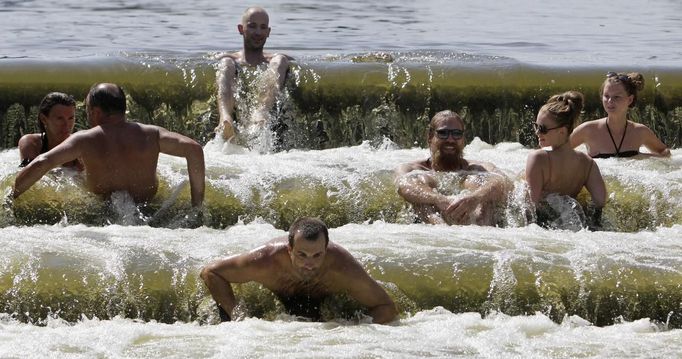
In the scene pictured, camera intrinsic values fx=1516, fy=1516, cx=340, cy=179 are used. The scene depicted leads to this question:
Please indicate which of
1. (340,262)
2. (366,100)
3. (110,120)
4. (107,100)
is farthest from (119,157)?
(366,100)

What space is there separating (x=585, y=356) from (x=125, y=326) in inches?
94.9

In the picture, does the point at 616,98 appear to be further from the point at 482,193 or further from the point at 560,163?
the point at 482,193

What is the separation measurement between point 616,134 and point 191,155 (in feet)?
11.9

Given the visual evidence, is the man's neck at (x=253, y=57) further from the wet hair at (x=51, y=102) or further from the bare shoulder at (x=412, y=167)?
the bare shoulder at (x=412, y=167)

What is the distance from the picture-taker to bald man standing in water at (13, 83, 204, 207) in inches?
405

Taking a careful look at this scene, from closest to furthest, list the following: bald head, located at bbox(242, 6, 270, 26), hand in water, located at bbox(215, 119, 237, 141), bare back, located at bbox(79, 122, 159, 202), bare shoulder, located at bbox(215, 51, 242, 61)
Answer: bare back, located at bbox(79, 122, 159, 202), hand in water, located at bbox(215, 119, 237, 141), bare shoulder, located at bbox(215, 51, 242, 61), bald head, located at bbox(242, 6, 270, 26)

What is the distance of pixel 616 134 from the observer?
12031 mm

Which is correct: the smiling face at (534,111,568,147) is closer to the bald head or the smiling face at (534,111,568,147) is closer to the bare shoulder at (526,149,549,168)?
the bare shoulder at (526,149,549,168)

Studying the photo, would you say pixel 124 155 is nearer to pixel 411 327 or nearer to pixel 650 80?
pixel 411 327

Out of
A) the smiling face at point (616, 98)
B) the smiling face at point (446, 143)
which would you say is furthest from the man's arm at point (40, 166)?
the smiling face at point (616, 98)

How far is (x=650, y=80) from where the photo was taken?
45.3 feet

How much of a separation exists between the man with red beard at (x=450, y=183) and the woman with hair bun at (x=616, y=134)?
1.48m

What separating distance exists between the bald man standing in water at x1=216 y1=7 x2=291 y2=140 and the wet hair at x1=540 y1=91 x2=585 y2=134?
329cm

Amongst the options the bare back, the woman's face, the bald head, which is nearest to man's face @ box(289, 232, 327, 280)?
the bare back
